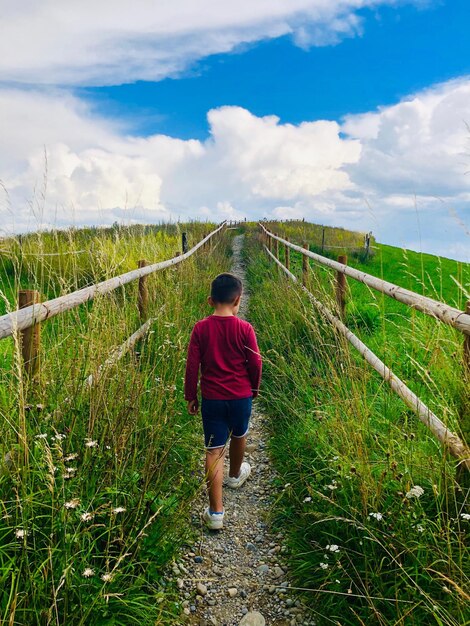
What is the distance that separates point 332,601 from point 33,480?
59.9 inches

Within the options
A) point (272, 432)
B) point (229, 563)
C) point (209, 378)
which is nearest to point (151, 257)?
point (272, 432)

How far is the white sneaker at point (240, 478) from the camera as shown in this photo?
3893 millimetres

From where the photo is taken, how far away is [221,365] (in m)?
3.40

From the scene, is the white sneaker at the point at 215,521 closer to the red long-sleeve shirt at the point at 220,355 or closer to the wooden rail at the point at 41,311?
the red long-sleeve shirt at the point at 220,355

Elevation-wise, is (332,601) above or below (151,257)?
below

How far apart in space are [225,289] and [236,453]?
1.22 metres

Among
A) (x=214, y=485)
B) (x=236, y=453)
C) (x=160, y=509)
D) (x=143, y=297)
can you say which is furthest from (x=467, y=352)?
(x=143, y=297)

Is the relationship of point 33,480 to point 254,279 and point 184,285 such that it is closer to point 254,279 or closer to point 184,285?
point 184,285

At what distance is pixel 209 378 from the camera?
135 inches

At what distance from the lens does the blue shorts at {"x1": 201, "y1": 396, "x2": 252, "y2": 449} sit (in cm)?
342

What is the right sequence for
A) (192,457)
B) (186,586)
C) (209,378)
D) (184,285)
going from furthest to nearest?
(184,285) → (192,457) → (209,378) → (186,586)

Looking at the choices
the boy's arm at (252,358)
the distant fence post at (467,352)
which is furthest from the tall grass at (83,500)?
the distant fence post at (467,352)

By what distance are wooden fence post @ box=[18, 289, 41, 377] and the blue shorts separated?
1090 millimetres

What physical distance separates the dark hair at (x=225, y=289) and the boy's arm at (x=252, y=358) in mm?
243
